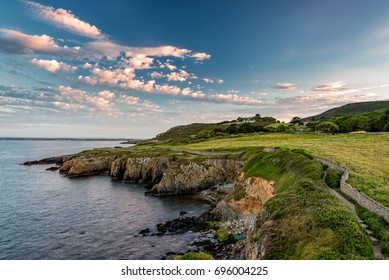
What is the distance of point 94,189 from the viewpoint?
235 ft

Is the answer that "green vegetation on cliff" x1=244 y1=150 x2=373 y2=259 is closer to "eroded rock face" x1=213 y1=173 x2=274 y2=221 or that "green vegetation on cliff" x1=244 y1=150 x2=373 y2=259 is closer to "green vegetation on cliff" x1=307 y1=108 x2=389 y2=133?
"eroded rock face" x1=213 y1=173 x2=274 y2=221

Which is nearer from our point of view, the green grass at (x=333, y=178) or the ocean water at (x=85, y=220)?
the green grass at (x=333, y=178)

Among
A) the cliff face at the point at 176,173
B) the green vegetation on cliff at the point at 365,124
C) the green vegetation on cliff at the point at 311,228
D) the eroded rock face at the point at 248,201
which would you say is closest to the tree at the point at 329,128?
the green vegetation on cliff at the point at 365,124

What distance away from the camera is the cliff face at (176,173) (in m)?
67.9

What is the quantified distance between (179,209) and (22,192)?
1632 inches

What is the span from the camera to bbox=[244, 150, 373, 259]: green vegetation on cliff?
16719 mm

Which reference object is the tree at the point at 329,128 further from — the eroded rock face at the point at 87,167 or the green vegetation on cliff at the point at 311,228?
the green vegetation on cliff at the point at 311,228

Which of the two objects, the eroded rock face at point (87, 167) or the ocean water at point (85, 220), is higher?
the eroded rock face at point (87, 167)

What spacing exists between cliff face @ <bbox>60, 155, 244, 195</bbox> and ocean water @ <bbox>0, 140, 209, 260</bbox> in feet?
16.4

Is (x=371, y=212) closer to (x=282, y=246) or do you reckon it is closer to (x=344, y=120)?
(x=282, y=246)

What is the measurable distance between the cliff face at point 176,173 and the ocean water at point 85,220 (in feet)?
16.4

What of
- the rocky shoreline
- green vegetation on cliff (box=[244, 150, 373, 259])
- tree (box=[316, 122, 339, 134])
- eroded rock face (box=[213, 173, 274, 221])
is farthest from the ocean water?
tree (box=[316, 122, 339, 134])

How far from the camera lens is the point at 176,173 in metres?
69.8
